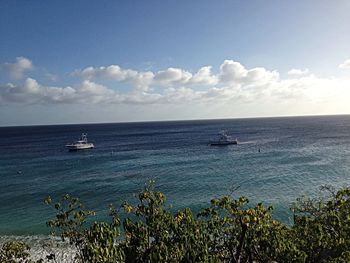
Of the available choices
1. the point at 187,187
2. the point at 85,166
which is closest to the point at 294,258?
the point at 187,187

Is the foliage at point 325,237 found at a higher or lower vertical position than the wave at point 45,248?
higher

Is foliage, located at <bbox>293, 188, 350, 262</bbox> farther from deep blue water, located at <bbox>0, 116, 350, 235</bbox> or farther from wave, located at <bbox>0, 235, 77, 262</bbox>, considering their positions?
deep blue water, located at <bbox>0, 116, 350, 235</bbox>

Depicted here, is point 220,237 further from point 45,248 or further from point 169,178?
point 169,178

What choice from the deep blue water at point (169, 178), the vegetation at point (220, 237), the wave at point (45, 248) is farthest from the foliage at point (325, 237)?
the deep blue water at point (169, 178)

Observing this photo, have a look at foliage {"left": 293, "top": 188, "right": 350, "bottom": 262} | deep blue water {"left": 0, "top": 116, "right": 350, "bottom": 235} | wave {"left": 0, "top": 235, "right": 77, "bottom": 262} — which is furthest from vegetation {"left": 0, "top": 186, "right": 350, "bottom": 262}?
deep blue water {"left": 0, "top": 116, "right": 350, "bottom": 235}

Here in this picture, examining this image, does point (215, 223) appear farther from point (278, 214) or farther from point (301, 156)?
point (301, 156)

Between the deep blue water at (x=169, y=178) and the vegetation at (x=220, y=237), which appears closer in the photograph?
the vegetation at (x=220, y=237)

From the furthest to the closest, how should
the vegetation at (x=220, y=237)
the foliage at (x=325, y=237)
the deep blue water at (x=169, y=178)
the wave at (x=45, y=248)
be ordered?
the deep blue water at (x=169, y=178) → the wave at (x=45, y=248) → the foliage at (x=325, y=237) → the vegetation at (x=220, y=237)

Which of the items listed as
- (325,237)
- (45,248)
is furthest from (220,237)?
(45,248)

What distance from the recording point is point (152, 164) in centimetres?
7656

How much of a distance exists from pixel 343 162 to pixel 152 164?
4397 cm

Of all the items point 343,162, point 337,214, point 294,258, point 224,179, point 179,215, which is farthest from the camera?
point 343,162

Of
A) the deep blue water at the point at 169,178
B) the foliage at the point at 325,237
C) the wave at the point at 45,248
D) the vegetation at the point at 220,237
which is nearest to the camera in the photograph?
the vegetation at the point at 220,237

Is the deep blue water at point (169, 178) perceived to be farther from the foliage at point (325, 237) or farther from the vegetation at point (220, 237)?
the vegetation at point (220, 237)
